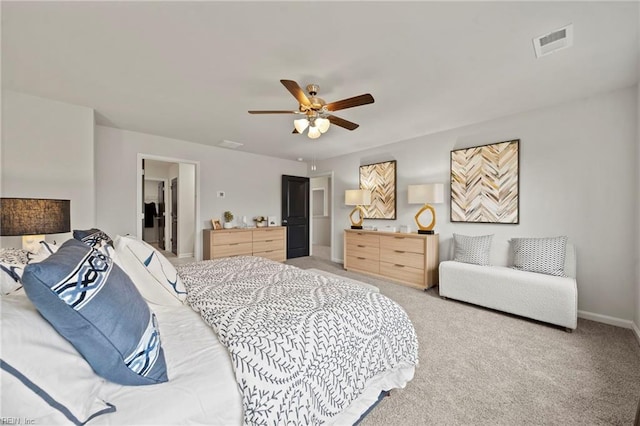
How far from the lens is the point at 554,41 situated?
1.87 m

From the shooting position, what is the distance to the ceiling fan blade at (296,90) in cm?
197

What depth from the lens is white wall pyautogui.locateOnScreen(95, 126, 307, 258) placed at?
385 centimetres

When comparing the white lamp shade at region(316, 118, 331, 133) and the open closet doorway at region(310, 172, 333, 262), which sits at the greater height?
the white lamp shade at region(316, 118, 331, 133)

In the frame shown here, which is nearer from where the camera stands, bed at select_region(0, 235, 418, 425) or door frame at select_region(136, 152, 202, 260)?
bed at select_region(0, 235, 418, 425)

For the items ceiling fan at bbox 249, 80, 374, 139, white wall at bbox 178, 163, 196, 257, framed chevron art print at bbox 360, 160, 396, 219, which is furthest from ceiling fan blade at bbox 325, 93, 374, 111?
white wall at bbox 178, 163, 196, 257

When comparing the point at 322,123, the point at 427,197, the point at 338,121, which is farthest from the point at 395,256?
the point at 322,123

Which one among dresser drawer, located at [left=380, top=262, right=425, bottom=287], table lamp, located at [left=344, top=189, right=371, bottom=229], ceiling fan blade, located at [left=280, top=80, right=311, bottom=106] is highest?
ceiling fan blade, located at [left=280, top=80, right=311, bottom=106]

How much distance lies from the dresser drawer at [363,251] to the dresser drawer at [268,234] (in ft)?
5.22

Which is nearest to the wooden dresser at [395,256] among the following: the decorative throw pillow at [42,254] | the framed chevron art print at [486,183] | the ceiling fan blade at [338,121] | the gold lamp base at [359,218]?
the gold lamp base at [359,218]

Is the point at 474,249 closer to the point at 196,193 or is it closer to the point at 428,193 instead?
the point at 428,193

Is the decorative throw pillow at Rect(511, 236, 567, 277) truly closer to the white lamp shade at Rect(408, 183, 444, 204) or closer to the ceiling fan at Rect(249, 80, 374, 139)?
Answer: the white lamp shade at Rect(408, 183, 444, 204)

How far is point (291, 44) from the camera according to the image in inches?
75.3

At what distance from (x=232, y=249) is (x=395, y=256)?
2998 mm

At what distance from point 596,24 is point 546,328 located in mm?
2625
